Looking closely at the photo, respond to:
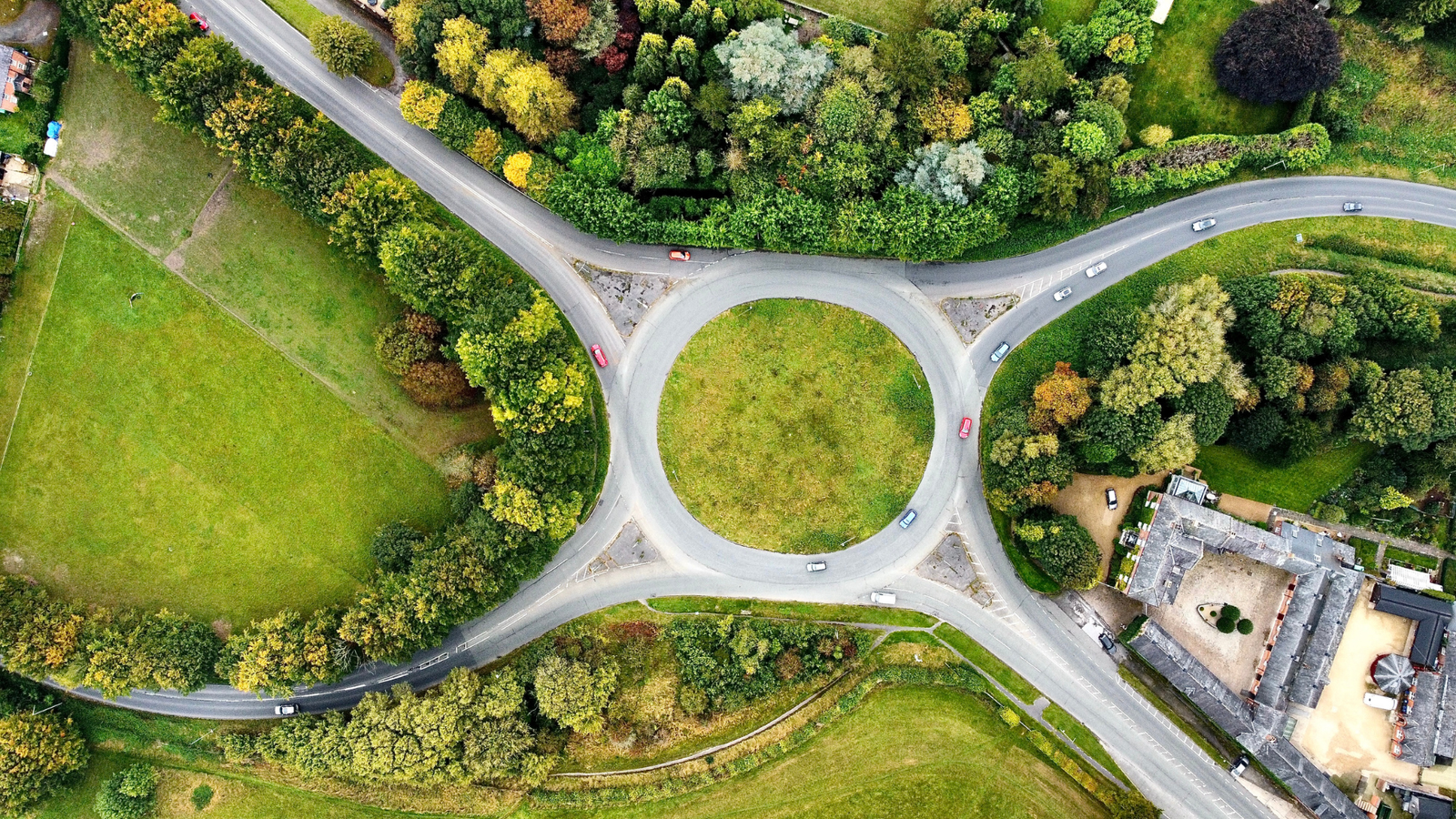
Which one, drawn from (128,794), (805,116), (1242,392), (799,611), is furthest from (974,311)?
(128,794)

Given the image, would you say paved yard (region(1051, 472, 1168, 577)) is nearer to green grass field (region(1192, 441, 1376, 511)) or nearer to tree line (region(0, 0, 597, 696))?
green grass field (region(1192, 441, 1376, 511))

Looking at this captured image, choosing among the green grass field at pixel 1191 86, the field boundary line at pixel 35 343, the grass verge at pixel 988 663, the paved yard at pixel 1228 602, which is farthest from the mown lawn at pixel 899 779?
the field boundary line at pixel 35 343

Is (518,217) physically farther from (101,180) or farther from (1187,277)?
(1187,277)

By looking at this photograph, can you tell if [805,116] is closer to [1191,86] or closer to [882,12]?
[882,12]

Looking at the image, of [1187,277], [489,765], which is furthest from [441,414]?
[1187,277]

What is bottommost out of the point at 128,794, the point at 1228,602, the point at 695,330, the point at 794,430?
the point at 128,794
